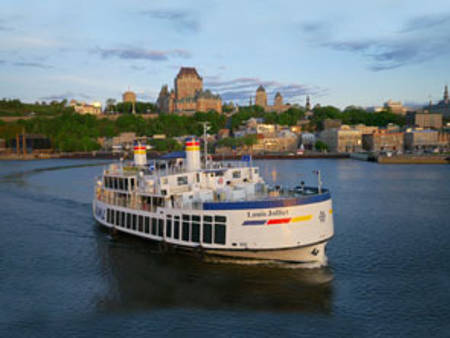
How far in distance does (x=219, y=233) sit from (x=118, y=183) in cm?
1133

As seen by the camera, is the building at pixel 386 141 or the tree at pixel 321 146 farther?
the tree at pixel 321 146

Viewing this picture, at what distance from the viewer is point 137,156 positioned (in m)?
35.3

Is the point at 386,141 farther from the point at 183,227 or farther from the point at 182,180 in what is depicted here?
the point at 183,227

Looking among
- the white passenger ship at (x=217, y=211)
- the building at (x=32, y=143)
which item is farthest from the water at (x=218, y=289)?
the building at (x=32, y=143)

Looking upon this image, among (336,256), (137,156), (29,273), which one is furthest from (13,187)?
(336,256)

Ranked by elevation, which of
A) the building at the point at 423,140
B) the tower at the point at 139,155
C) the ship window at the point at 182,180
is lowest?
the ship window at the point at 182,180

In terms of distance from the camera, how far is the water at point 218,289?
18406 mm

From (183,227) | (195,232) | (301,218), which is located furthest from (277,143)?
(301,218)

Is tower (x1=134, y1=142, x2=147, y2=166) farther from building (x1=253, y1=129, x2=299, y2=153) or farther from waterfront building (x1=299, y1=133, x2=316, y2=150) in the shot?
waterfront building (x1=299, y1=133, x2=316, y2=150)

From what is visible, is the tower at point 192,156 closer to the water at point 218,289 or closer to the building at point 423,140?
the water at point 218,289

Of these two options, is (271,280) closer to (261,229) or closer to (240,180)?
(261,229)

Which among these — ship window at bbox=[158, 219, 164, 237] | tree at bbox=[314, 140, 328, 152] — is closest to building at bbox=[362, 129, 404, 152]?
tree at bbox=[314, 140, 328, 152]

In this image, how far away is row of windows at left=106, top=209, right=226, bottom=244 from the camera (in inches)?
920

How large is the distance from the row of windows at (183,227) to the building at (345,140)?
500 feet
